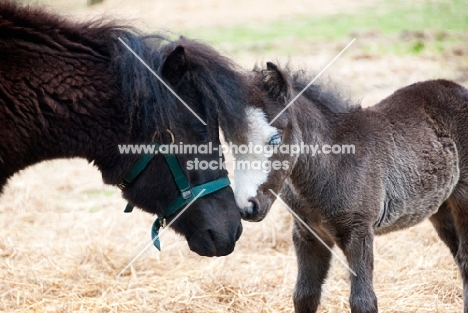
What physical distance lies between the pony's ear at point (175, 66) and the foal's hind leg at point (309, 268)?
1650 millimetres

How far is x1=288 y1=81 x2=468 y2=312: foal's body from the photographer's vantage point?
3.95 metres

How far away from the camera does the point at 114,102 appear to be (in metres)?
3.00

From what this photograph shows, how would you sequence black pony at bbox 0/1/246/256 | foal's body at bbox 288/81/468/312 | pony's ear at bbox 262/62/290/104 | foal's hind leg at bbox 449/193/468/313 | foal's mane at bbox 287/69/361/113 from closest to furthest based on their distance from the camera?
black pony at bbox 0/1/246/256
pony's ear at bbox 262/62/290/104
foal's body at bbox 288/81/468/312
foal's mane at bbox 287/69/361/113
foal's hind leg at bbox 449/193/468/313

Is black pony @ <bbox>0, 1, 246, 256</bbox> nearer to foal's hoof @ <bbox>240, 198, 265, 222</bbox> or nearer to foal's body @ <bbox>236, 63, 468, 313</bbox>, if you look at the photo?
foal's hoof @ <bbox>240, 198, 265, 222</bbox>

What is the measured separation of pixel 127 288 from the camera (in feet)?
16.7

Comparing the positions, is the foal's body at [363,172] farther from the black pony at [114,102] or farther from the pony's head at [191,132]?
the black pony at [114,102]

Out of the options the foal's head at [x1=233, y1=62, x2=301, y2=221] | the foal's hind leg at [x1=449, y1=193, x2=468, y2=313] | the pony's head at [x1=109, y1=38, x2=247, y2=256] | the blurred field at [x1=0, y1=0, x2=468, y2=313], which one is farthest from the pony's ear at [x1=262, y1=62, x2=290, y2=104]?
the foal's hind leg at [x1=449, y1=193, x2=468, y2=313]

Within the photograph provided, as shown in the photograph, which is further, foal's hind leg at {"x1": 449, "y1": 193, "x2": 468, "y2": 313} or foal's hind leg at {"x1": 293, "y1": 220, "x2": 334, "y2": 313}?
foal's hind leg at {"x1": 449, "y1": 193, "x2": 468, "y2": 313}

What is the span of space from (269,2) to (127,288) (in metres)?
13.1

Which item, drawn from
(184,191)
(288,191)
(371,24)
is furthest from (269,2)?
(184,191)

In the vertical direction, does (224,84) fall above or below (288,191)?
above

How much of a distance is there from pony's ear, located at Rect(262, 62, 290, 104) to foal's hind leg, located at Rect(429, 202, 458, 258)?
1706 mm

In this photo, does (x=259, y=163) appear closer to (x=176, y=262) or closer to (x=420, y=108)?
(x=420, y=108)

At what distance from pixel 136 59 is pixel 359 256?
180 centimetres
